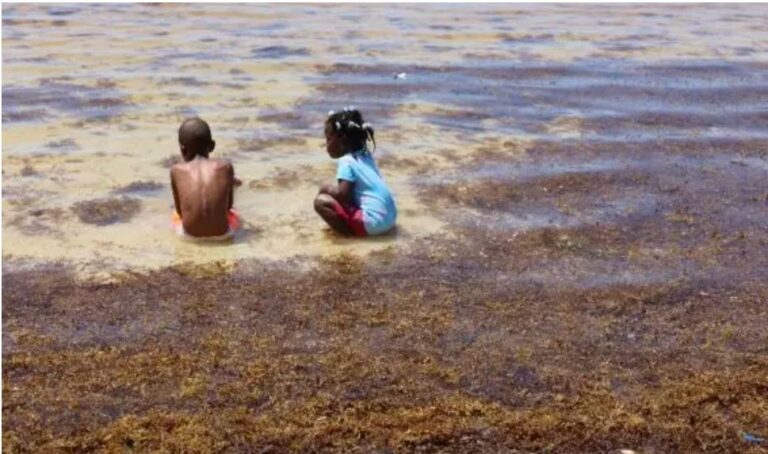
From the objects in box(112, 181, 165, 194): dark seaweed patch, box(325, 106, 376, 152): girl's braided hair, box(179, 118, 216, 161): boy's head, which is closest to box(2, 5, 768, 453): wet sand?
box(112, 181, 165, 194): dark seaweed patch

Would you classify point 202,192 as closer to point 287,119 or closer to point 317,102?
point 287,119

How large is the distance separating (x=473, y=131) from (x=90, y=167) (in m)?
3.25

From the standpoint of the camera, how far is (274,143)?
316 inches

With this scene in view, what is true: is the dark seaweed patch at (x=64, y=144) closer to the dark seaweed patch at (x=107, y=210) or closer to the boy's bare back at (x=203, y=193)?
the dark seaweed patch at (x=107, y=210)

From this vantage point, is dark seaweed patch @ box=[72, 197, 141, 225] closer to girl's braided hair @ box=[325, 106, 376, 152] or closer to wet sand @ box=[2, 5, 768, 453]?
wet sand @ box=[2, 5, 768, 453]

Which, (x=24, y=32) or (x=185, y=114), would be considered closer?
(x=185, y=114)

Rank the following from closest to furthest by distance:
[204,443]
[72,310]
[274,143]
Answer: [204,443] → [72,310] → [274,143]

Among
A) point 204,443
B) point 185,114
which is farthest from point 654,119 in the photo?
point 204,443

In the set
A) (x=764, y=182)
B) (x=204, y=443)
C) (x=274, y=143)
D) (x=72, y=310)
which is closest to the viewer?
(x=204, y=443)

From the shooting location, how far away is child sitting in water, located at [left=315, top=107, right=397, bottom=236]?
599cm

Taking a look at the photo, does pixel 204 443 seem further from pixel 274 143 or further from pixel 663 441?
pixel 274 143

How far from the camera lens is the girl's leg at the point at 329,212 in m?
5.99

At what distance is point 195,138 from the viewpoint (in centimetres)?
600

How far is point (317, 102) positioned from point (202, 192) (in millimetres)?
3720
